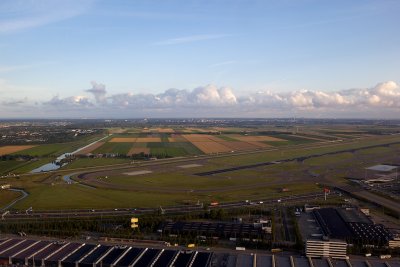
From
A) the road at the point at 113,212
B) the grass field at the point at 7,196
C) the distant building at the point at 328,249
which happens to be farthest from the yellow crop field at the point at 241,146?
the distant building at the point at 328,249

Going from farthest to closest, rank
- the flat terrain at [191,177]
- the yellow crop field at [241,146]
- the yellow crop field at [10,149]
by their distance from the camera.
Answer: the yellow crop field at [241,146] → the yellow crop field at [10,149] → the flat terrain at [191,177]

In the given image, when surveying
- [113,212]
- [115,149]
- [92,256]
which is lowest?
[92,256]

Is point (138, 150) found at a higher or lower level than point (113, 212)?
higher

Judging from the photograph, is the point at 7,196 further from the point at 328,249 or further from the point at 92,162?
the point at 328,249

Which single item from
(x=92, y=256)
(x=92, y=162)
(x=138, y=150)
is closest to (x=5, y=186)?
(x=92, y=162)

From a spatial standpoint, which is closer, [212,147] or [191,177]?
[191,177]

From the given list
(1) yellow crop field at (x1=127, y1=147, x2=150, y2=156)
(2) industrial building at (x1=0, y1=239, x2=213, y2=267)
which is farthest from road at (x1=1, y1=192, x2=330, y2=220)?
(1) yellow crop field at (x1=127, y1=147, x2=150, y2=156)

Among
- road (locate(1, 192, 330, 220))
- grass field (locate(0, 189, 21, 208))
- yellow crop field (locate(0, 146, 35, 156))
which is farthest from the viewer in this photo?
yellow crop field (locate(0, 146, 35, 156))

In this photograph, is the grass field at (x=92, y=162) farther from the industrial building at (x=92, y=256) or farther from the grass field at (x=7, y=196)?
the industrial building at (x=92, y=256)

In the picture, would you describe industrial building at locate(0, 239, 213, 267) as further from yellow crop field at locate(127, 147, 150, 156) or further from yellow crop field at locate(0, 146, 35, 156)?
yellow crop field at locate(0, 146, 35, 156)

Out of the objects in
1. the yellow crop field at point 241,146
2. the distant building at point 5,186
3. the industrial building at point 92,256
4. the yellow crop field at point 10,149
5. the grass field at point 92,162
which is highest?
the yellow crop field at point 10,149

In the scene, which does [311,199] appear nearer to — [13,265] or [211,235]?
[211,235]

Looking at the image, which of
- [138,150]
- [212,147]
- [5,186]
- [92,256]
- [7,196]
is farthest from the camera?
[212,147]
